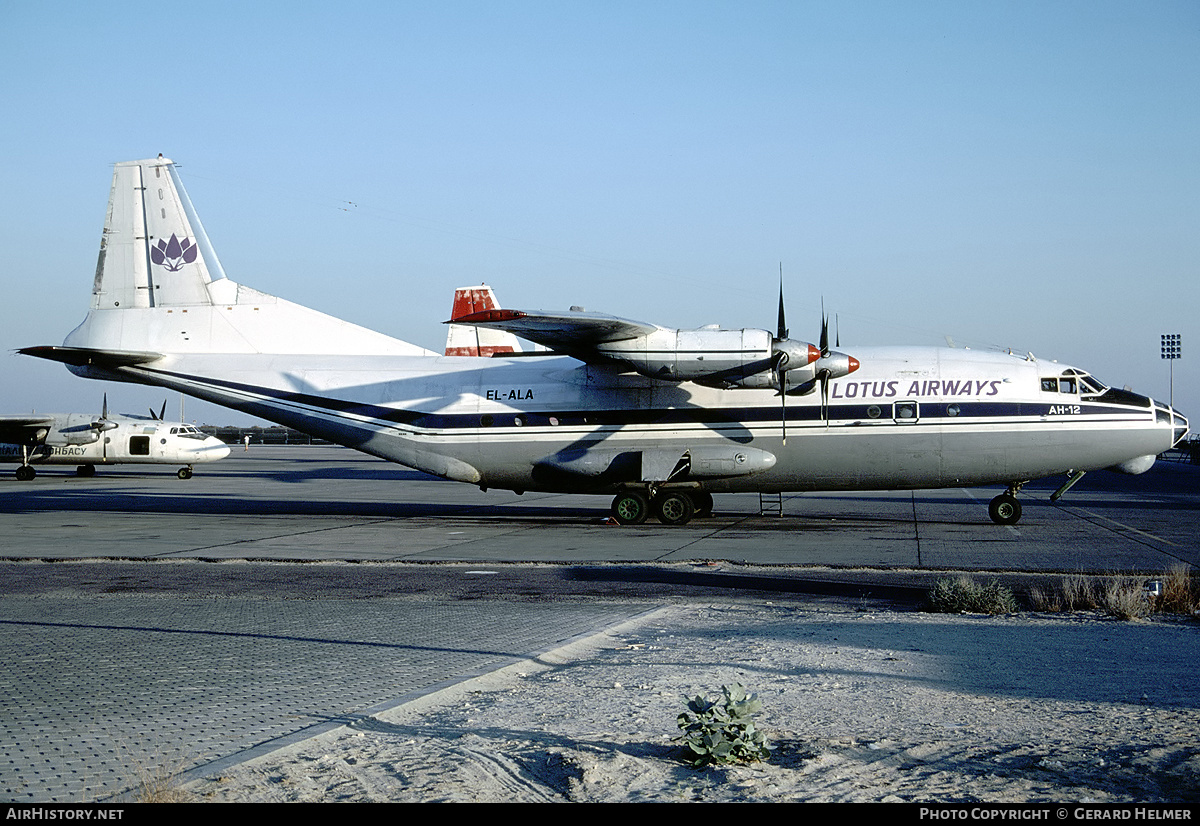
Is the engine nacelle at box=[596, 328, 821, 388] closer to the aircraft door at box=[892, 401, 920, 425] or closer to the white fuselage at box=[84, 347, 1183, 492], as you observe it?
the white fuselage at box=[84, 347, 1183, 492]

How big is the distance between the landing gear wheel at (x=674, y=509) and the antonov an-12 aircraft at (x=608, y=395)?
0.11ft

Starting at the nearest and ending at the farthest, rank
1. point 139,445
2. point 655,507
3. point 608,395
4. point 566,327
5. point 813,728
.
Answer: point 813,728
point 566,327
point 608,395
point 655,507
point 139,445

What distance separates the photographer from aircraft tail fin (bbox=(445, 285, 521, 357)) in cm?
3606

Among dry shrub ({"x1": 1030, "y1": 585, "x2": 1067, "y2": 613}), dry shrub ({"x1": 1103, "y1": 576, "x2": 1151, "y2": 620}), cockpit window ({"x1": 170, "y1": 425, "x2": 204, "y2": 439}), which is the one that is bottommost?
dry shrub ({"x1": 1030, "y1": 585, "x2": 1067, "y2": 613})

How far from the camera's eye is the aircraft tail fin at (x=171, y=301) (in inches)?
1009

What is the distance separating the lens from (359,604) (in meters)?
12.2

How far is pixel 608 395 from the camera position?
23875 mm

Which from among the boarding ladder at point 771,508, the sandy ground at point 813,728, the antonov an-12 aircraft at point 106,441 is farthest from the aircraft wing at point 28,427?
the sandy ground at point 813,728

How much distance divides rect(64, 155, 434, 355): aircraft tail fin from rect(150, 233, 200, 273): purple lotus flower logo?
0.03 metres

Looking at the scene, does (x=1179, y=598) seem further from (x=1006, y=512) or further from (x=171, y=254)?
(x=171, y=254)

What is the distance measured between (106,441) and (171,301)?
29.7 m

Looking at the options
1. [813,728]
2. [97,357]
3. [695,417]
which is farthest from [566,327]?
[813,728]

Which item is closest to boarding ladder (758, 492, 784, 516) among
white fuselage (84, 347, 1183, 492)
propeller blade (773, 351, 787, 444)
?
propeller blade (773, 351, 787, 444)

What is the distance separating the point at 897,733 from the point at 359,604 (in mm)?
7793
